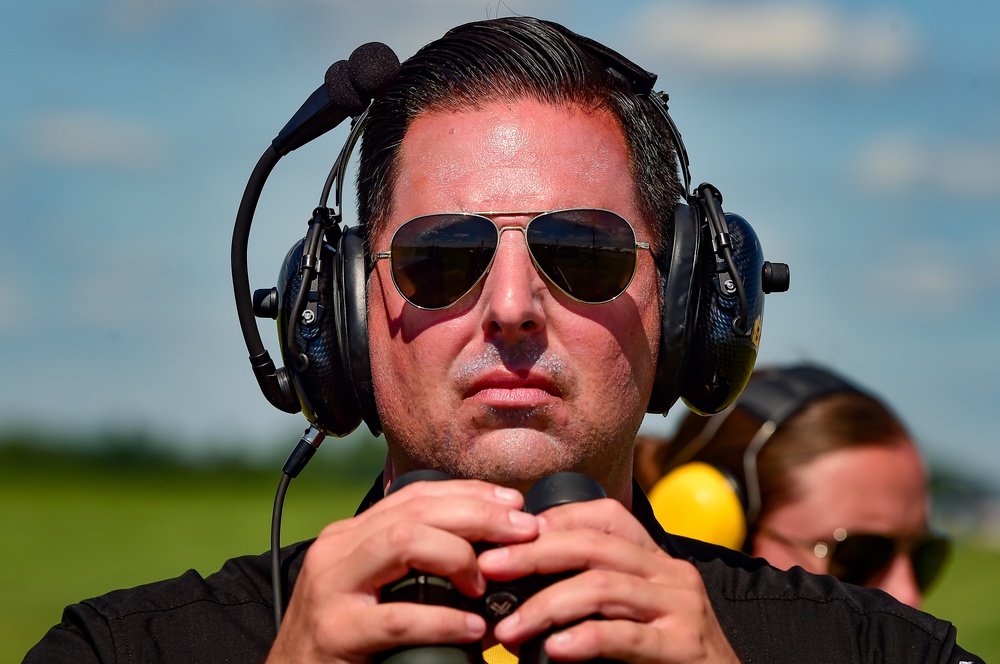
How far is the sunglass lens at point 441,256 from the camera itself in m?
2.72

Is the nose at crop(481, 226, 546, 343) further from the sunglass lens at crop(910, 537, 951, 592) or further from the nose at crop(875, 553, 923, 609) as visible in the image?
the sunglass lens at crop(910, 537, 951, 592)

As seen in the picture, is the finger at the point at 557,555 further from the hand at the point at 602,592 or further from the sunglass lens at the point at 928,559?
the sunglass lens at the point at 928,559

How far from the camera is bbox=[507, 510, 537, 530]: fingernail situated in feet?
6.31

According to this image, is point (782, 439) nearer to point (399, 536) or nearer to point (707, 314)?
point (707, 314)

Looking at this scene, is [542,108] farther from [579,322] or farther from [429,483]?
[429,483]

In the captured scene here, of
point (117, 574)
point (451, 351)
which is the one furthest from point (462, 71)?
point (117, 574)

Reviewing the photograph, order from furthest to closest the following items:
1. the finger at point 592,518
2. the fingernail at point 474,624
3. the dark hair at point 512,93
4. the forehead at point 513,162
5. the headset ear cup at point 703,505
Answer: the headset ear cup at point 703,505, the dark hair at point 512,93, the forehead at point 513,162, the finger at point 592,518, the fingernail at point 474,624

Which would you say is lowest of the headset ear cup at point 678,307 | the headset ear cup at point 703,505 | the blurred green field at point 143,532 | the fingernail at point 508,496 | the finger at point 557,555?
the blurred green field at point 143,532

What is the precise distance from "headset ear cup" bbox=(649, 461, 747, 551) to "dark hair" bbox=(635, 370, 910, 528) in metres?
0.15

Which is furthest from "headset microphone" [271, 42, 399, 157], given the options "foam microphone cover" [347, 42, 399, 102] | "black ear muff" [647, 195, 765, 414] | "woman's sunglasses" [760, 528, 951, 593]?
"woman's sunglasses" [760, 528, 951, 593]

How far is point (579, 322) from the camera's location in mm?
2752

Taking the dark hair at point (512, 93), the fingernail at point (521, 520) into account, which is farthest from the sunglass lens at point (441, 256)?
the fingernail at point (521, 520)

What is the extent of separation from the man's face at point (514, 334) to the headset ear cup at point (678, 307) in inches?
1.5

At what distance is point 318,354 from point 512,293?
0.49 meters
